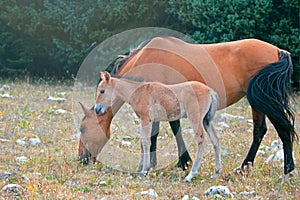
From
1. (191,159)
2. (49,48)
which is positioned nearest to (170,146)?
(191,159)

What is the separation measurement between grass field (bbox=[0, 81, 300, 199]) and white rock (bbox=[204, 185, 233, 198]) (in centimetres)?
7

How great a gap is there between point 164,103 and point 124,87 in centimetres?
54

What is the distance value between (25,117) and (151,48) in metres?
3.37

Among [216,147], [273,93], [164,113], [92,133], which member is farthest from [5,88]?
[273,93]

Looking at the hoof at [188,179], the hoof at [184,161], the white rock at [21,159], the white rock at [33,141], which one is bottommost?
the white rock at [33,141]

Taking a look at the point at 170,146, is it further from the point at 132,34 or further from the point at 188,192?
the point at 132,34

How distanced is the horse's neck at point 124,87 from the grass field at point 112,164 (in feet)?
2.84

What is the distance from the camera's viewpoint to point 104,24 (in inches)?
597

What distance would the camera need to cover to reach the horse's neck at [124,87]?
6.45 meters

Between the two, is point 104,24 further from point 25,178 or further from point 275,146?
point 25,178

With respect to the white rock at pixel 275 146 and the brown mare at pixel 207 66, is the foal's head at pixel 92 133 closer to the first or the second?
the brown mare at pixel 207 66

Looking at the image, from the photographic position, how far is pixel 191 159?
23.3 ft

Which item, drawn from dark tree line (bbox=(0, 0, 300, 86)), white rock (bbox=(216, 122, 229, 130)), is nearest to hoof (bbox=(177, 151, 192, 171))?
white rock (bbox=(216, 122, 229, 130))

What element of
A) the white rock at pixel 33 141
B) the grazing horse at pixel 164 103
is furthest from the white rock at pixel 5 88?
the grazing horse at pixel 164 103
